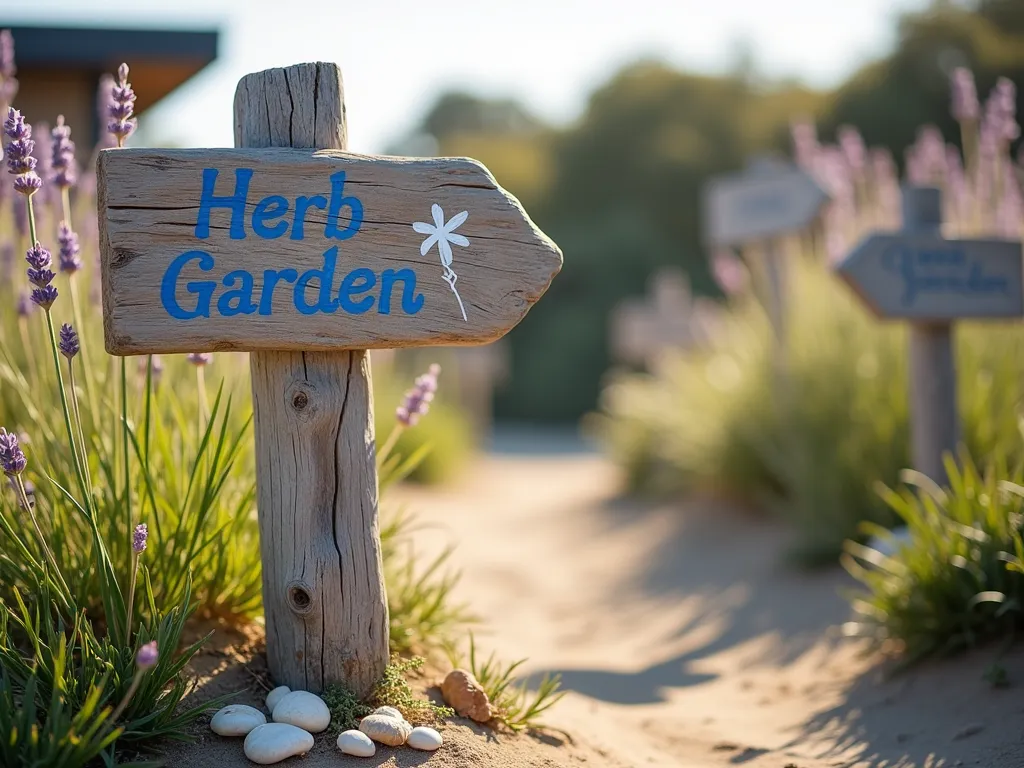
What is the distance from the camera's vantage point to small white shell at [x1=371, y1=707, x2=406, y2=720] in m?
2.56

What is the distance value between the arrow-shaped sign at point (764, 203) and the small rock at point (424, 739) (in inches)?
181

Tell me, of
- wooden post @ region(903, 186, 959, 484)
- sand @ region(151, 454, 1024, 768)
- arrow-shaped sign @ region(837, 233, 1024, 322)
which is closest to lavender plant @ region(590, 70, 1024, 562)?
wooden post @ region(903, 186, 959, 484)

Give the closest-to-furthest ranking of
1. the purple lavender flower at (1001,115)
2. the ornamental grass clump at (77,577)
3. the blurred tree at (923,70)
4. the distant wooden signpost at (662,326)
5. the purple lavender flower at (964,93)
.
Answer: the ornamental grass clump at (77,577), the purple lavender flower at (1001,115), the purple lavender flower at (964,93), the distant wooden signpost at (662,326), the blurred tree at (923,70)

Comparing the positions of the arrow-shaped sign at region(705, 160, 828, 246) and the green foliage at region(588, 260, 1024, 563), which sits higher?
the arrow-shaped sign at region(705, 160, 828, 246)

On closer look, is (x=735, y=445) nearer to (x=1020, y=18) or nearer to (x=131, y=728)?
(x=131, y=728)

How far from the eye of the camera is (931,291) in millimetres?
4180

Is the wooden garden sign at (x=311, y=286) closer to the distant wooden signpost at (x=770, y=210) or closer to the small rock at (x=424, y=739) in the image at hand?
the small rock at (x=424, y=739)

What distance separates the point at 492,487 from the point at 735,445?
135 inches

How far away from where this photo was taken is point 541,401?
2041 cm

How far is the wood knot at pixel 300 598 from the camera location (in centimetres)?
258

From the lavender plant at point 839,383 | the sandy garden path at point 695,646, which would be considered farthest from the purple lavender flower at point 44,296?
the lavender plant at point 839,383

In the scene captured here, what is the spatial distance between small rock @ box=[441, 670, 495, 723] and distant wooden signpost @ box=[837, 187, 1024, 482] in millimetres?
2369

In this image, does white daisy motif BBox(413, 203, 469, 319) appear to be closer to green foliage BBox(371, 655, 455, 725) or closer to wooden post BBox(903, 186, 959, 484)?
green foliage BBox(371, 655, 455, 725)

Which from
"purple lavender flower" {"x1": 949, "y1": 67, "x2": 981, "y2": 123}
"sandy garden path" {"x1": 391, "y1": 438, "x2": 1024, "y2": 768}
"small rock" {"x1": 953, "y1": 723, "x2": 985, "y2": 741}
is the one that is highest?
"purple lavender flower" {"x1": 949, "y1": 67, "x2": 981, "y2": 123}
